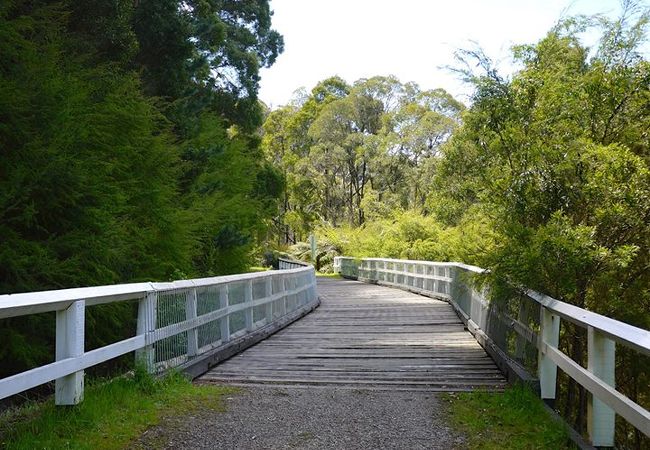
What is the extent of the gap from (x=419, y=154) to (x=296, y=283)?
31967 millimetres

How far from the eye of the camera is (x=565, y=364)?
468cm

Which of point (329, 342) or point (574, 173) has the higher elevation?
point (574, 173)

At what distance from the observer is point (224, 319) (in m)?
8.09

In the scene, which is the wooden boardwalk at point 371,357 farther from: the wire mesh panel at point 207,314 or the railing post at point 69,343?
the railing post at point 69,343

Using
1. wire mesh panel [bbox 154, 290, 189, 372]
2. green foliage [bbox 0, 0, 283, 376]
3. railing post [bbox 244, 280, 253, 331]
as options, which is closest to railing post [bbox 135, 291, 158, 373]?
wire mesh panel [bbox 154, 290, 189, 372]

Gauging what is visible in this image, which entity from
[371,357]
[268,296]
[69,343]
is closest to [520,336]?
[371,357]

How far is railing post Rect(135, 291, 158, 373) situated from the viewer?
556 centimetres

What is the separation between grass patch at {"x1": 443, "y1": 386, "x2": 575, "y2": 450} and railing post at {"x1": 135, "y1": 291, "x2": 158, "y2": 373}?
9.12 ft

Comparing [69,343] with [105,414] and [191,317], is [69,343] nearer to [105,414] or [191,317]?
[105,414]

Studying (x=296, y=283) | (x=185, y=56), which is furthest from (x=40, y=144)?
(x=296, y=283)

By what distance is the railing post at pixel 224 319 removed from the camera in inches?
310

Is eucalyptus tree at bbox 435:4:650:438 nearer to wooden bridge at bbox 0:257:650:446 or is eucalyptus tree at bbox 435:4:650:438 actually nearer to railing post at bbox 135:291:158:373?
wooden bridge at bbox 0:257:650:446

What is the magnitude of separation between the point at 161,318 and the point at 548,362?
3632mm

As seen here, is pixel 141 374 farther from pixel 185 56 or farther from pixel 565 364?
pixel 185 56
